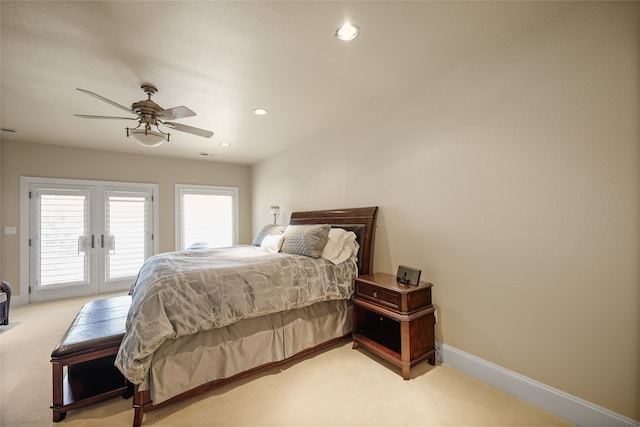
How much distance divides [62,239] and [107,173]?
1.31m

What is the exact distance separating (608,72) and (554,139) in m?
0.41

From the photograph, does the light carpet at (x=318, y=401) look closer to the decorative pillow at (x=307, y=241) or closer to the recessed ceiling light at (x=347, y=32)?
the decorative pillow at (x=307, y=241)

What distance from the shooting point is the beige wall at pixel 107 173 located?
405 cm

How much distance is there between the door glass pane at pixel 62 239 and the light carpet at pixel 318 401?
2.45 m

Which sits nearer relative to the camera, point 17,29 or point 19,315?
point 17,29

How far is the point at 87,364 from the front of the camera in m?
2.11

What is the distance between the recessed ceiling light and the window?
465cm

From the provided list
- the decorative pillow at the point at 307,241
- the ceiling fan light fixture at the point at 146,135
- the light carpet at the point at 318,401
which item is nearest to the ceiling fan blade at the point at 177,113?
the ceiling fan light fixture at the point at 146,135

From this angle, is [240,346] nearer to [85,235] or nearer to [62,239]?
[85,235]

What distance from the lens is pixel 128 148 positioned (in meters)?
4.61

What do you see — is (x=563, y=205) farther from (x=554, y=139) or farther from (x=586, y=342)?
(x=586, y=342)

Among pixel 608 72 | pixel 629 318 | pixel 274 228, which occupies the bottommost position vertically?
pixel 629 318

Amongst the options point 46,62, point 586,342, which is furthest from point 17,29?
point 586,342

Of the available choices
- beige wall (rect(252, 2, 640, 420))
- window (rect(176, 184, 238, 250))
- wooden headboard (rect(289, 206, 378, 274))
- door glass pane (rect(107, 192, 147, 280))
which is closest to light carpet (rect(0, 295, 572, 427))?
beige wall (rect(252, 2, 640, 420))
